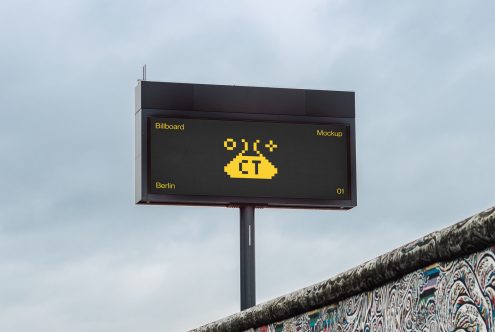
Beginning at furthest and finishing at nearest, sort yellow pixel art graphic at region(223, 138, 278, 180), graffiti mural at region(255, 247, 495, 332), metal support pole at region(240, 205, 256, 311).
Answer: metal support pole at region(240, 205, 256, 311)
yellow pixel art graphic at region(223, 138, 278, 180)
graffiti mural at region(255, 247, 495, 332)

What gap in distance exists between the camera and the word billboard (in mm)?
21219

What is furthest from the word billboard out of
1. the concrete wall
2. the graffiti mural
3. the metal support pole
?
the graffiti mural

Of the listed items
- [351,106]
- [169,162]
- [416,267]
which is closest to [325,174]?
[351,106]

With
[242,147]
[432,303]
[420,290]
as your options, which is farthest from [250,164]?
[432,303]

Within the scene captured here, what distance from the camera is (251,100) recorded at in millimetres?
Answer: 22109

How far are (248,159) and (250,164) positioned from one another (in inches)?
4.2

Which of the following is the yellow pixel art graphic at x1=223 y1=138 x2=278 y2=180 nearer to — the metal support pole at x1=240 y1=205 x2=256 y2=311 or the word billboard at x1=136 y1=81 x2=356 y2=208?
the word billboard at x1=136 y1=81 x2=356 y2=208

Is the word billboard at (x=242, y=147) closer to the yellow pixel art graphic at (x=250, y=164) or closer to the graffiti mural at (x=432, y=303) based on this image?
the yellow pixel art graphic at (x=250, y=164)

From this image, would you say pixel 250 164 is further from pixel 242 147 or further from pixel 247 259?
pixel 247 259

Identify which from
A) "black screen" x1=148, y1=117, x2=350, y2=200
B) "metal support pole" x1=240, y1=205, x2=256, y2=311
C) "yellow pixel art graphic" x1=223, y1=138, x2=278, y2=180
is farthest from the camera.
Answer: "metal support pole" x1=240, y1=205, x2=256, y2=311

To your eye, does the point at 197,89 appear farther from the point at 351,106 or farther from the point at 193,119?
the point at 351,106

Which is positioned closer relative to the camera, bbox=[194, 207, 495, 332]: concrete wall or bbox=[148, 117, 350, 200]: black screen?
bbox=[194, 207, 495, 332]: concrete wall

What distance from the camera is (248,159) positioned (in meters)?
21.8

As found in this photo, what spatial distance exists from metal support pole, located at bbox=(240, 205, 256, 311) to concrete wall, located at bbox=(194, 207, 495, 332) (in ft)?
43.9
